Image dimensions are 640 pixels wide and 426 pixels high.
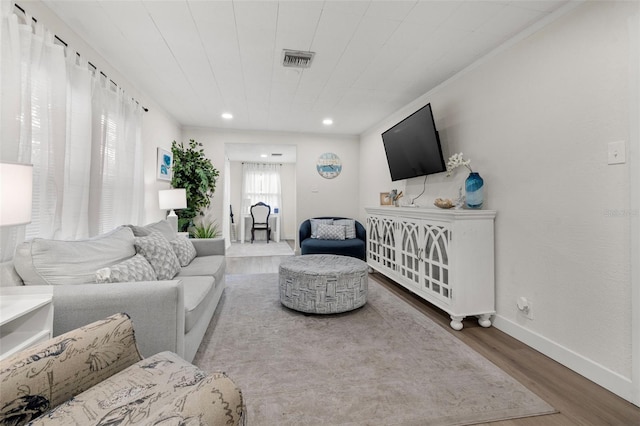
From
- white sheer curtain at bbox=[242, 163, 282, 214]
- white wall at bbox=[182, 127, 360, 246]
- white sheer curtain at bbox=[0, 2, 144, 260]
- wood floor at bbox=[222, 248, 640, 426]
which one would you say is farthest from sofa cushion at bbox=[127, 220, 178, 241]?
white sheer curtain at bbox=[242, 163, 282, 214]

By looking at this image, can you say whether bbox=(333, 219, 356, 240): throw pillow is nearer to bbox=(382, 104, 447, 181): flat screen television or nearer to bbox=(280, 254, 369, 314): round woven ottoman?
bbox=(382, 104, 447, 181): flat screen television

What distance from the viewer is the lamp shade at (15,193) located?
1.11m

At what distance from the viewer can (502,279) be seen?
90.8 inches

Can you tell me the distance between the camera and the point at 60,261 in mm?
1487

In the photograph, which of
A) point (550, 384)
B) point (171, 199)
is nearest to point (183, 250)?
point (171, 199)

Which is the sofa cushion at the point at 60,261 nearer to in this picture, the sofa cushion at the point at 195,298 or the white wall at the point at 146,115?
the sofa cushion at the point at 195,298

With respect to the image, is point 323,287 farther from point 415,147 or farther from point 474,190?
point 415,147

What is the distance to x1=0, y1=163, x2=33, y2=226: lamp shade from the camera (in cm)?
111

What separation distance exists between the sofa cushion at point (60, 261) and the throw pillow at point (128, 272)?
78 millimetres

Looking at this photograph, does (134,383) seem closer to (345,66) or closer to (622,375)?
(622,375)

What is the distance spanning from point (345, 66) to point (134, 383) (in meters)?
2.82

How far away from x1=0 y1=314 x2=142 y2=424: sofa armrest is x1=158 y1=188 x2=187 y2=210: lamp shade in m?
2.84

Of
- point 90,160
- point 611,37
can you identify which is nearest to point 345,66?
point 611,37

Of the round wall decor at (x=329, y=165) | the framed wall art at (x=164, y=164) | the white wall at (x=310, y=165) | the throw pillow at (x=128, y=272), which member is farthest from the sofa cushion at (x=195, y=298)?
the round wall decor at (x=329, y=165)
